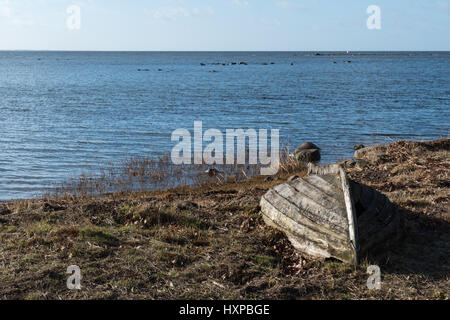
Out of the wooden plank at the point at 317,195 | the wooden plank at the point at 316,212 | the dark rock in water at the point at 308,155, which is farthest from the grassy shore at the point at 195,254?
the dark rock in water at the point at 308,155

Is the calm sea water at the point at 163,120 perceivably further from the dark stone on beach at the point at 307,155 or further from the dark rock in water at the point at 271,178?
the dark rock in water at the point at 271,178

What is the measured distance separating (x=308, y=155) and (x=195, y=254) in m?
13.2

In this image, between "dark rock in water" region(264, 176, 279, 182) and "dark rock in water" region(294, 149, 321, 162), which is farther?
"dark rock in water" region(294, 149, 321, 162)

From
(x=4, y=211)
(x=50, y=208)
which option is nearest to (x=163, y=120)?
(x=4, y=211)

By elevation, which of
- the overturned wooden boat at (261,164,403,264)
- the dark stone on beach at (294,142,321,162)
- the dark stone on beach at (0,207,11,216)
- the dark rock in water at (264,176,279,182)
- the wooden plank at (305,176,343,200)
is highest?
the wooden plank at (305,176,343,200)

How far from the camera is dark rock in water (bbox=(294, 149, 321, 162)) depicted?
20531mm

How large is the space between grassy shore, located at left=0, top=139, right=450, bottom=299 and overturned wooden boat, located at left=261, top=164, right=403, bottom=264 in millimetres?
275

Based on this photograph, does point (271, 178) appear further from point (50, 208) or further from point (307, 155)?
point (50, 208)

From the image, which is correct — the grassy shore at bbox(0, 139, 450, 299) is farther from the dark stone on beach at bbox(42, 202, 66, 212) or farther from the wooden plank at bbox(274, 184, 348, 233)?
the wooden plank at bbox(274, 184, 348, 233)

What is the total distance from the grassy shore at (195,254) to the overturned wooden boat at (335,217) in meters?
0.28

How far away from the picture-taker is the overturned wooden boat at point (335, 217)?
782 cm

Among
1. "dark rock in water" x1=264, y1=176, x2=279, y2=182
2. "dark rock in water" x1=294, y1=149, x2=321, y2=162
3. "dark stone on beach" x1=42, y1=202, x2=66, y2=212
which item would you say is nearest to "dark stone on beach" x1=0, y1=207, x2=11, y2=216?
"dark stone on beach" x1=42, y1=202, x2=66, y2=212
